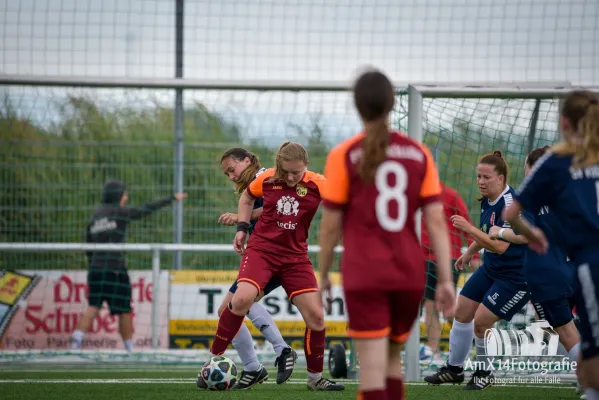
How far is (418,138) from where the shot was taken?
8258 millimetres

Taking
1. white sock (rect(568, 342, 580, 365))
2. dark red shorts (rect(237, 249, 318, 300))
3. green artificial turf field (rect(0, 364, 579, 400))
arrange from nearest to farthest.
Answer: white sock (rect(568, 342, 580, 365))
green artificial turf field (rect(0, 364, 579, 400))
dark red shorts (rect(237, 249, 318, 300))

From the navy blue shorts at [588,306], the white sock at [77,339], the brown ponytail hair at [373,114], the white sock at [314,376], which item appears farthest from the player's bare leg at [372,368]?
the white sock at [77,339]

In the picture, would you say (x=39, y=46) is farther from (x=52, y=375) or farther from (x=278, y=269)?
(x=278, y=269)

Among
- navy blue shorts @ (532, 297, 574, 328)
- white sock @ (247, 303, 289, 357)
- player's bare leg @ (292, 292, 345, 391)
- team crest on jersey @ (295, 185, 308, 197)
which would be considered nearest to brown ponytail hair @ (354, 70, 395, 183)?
navy blue shorts @ (532, 297, 574, 328)

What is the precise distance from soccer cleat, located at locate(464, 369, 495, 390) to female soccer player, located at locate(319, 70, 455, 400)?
10.8 feet

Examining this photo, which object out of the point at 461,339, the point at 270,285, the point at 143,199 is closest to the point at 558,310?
the point at 461,339

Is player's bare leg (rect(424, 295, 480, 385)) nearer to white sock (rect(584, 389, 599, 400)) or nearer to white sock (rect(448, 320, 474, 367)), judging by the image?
white sock (rect(448, 320, 474, 367))

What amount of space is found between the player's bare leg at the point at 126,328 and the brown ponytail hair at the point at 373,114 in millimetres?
7318

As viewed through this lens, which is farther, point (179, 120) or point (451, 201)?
point (179, 120)

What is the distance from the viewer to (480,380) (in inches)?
293

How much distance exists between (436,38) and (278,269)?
528 cm

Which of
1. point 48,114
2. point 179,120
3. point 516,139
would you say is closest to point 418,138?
point 516,139

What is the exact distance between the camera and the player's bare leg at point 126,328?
11.0 metres

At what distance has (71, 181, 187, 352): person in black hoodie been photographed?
11.1 m
